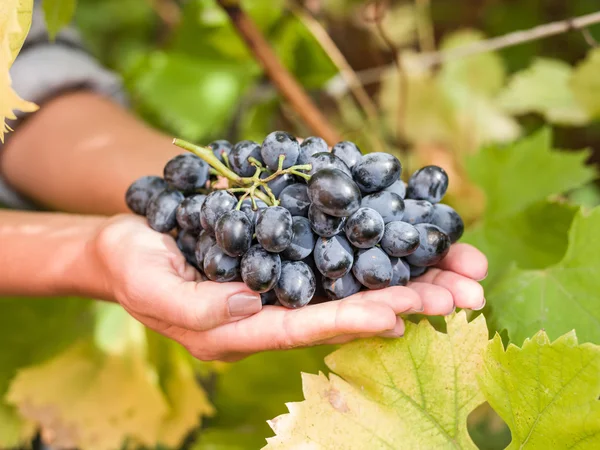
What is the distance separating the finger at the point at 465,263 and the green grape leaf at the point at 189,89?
95cm

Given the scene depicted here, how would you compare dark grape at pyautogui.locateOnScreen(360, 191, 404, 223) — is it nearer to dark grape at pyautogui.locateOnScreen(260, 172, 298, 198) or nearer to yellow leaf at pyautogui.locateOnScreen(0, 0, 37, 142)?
dark grape at pyautogui.locateOnScreen(260, 172, 298, 198)

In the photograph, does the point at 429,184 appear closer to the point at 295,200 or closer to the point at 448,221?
the point at 448,221

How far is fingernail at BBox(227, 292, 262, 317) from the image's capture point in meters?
0.65

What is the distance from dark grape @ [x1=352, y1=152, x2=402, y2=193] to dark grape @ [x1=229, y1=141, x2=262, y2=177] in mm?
138

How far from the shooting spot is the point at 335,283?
69cm

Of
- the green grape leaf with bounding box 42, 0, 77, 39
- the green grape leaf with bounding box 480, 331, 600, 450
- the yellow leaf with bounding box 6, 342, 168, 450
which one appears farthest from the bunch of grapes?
the yellow leaf with bounding box 6, 342, 168, 450

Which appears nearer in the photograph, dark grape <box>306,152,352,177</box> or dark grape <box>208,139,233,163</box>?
dark grape <box>306,152,352,177</box>

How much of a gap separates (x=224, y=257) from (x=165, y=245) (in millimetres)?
136

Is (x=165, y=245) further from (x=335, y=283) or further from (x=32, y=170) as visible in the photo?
(x=32, y=170)

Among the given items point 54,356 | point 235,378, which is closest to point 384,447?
point 235,378

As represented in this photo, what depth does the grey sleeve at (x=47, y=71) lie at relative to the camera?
1253 millimetres

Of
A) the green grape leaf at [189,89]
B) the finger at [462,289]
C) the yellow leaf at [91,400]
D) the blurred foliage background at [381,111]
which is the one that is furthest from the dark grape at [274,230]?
the green grape leaf at [189,89]

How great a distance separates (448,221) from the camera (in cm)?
74

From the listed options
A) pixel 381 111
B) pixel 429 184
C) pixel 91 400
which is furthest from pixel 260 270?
pixel 381 111
